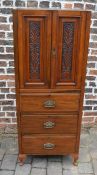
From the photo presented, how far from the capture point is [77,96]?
243 centimetres

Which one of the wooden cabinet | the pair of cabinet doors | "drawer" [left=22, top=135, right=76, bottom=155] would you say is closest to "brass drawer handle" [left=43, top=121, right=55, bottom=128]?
the wooden cabinet

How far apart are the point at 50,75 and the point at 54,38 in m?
0.34

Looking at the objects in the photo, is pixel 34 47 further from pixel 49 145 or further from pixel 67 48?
pixel 49 145

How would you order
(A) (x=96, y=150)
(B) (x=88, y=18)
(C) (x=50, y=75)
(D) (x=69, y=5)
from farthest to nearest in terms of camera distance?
(A) (x=96, y=150), (D) (x=69, y=5), (C) (x=50, y=75), (B) (x=88, y=18)

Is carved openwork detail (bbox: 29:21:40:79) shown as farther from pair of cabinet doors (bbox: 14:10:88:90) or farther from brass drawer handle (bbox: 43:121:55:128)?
brass drawer handle (bbox: 43:121:55:128)

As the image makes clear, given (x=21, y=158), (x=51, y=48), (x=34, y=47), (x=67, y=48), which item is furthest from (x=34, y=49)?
(x=21, y=158)

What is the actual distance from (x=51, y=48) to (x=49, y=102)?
517 mm

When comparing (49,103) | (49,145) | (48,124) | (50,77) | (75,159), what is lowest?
(75,159)

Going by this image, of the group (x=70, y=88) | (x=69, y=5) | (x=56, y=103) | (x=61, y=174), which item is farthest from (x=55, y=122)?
(x=69, y=5)

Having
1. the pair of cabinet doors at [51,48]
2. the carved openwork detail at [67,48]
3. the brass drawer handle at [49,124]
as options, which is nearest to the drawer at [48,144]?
the brass drawer handle at [49,124]

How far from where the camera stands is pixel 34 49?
2.25 meters

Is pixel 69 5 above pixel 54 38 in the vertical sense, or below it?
above

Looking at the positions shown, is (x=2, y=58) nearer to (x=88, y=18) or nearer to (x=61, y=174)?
(x=88, y=18)

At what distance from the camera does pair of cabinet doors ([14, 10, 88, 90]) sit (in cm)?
212
